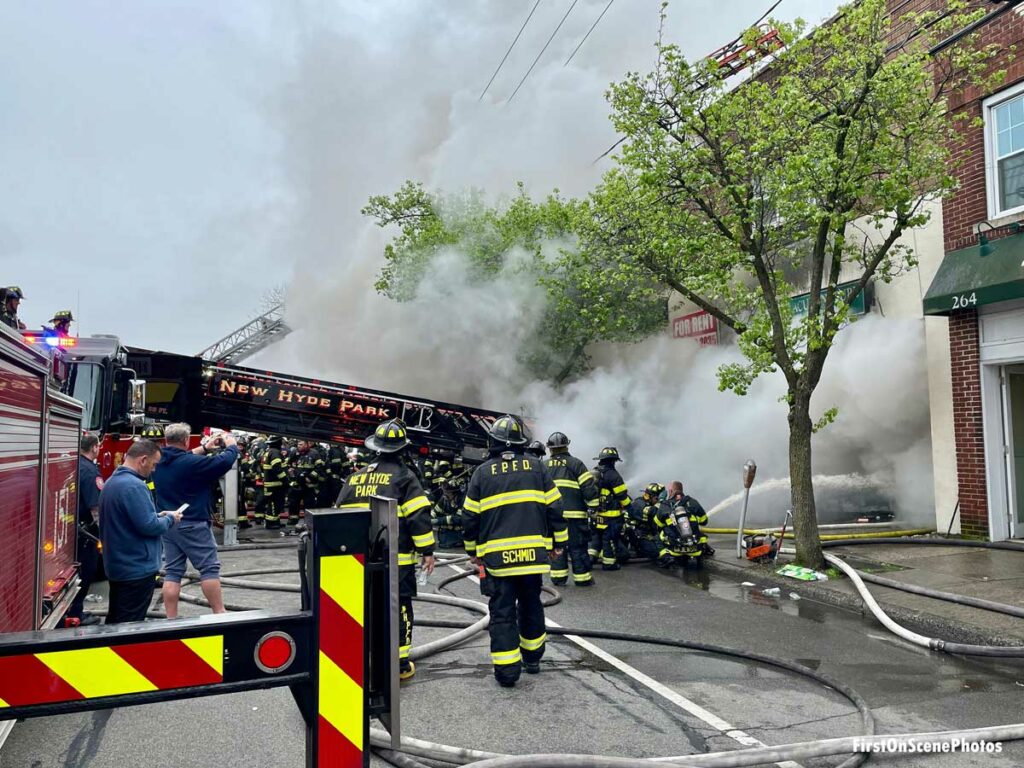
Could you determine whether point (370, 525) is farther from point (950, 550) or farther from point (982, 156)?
point (982, 156)

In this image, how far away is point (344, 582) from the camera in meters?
2.14

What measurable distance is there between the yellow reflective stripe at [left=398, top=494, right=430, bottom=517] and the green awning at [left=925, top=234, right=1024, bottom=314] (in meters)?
7.20

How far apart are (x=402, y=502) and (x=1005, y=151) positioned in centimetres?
848

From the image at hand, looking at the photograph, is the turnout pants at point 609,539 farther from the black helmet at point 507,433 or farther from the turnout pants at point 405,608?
the turnout pants at point 405,608

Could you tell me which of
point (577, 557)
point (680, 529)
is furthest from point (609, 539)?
point (577, 557)

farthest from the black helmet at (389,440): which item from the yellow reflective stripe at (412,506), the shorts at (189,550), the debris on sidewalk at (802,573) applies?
the debris on sidewalk at (802,573)

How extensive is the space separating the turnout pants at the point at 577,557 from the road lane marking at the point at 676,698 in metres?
2.04

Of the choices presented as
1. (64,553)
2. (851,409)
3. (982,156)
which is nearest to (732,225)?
(982,156)

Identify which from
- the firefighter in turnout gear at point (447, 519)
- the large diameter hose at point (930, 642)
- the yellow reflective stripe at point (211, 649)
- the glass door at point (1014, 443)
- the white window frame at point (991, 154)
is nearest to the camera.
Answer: the yellow reflective stripe at point (211, 649)

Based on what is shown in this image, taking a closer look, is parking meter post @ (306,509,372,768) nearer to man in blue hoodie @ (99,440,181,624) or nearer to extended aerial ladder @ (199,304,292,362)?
man in blue hoodie @ (99,440,181,624)

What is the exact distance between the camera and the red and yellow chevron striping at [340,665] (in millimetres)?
2098

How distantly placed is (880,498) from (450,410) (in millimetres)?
7115

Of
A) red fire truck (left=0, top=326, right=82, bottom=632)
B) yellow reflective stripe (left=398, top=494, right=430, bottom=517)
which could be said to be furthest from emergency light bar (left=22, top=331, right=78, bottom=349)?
yellow reflective stripe (left=398, top=494, right=430, bottom=517)

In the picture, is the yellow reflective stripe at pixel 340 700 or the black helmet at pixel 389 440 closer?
the yellow reflective stripe at pixel 340 700
